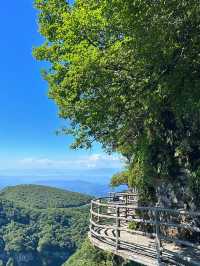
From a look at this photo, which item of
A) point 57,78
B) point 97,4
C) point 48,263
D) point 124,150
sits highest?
point 97,4

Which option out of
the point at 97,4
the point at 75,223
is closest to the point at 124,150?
the point at 97,4

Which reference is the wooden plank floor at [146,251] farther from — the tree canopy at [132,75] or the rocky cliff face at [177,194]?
the tree canopy at [132,75]

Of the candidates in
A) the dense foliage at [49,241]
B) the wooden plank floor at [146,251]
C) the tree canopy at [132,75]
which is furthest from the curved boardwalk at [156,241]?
the dense foliage at [49,241]

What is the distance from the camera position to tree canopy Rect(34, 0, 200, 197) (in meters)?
11.2

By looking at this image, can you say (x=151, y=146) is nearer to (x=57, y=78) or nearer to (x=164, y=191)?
(x=164, y=191)

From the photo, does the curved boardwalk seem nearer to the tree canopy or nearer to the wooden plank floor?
the wooden plank floor

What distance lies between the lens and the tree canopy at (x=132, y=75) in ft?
36.9

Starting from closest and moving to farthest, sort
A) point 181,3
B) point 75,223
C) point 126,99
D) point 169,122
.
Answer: point 181,3, point 126,99, point 169,122, point 75,223

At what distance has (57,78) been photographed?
15.7 metres

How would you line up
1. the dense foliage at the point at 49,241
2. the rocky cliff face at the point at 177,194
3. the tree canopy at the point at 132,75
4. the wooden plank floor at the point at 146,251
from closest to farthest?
the tree canopy at the point at 132,75 < the wooden plank floor at the point at 146,251 < the rocky cliff face at the point at 177,194 < the dense foliage at the point at 49,241

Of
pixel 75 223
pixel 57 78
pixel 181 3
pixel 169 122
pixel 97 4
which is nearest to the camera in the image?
pixel 181 3

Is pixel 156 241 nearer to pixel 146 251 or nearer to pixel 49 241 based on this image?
pixel 146 251

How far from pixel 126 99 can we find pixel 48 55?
3.72m

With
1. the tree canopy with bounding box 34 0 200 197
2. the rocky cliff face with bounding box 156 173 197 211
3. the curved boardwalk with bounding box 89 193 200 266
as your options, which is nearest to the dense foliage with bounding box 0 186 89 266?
the rocky cliff face with bounding box 156 173 197 211
